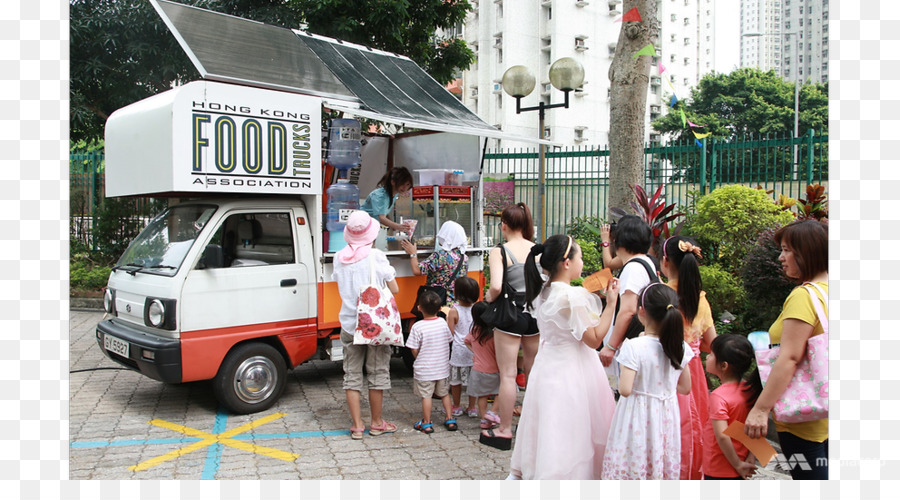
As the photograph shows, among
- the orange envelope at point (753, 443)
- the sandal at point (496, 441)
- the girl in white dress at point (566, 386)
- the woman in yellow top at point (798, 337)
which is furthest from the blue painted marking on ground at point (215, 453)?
the woman in yellow top at point (798, 337)

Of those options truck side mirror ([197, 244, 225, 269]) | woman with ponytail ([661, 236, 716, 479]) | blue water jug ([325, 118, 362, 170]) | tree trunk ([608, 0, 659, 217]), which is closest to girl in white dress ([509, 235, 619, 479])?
A: woman with ponytail ([661, 236, 716, 479])

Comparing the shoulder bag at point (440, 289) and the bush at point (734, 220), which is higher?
the bush at point (734, 220)

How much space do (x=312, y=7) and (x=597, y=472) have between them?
8886 millimetres

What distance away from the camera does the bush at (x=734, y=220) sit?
→ 7.22 m

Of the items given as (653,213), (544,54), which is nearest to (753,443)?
(653,213)

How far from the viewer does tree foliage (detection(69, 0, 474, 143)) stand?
29.2ft

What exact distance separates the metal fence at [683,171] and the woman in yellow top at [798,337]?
5.54 metres

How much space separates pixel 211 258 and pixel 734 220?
18.5 feet

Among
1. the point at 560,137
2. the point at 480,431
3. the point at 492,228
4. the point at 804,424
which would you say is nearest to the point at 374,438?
the point at 480,431

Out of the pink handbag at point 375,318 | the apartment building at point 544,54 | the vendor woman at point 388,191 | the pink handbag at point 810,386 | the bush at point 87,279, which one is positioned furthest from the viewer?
the apartment building at point 544,54

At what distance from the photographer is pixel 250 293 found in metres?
5.30

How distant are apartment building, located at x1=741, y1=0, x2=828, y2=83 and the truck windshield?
443cm

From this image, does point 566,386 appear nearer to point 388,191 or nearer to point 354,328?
point 354,328

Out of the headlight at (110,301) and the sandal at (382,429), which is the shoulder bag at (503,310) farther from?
the headlight at (110,301)
